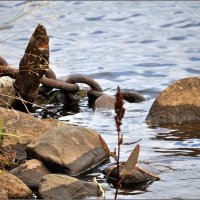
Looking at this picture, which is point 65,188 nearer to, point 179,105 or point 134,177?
point 134,177

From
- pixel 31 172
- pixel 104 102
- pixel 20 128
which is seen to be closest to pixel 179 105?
pixel 104 102

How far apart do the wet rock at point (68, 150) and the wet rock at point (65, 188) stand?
45 centimetres

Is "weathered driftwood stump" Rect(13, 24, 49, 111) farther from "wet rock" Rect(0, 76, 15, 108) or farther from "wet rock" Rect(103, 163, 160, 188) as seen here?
"wet rock" Rect(103, 163, 160, 188)

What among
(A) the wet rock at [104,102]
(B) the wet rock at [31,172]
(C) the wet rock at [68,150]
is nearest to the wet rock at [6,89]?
(C) the wet rock at [68,150]

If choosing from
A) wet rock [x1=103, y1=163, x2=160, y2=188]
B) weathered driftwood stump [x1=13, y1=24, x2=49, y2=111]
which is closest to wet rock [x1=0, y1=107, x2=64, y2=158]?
weathered driftwood stump [x1=13, y1=24, x2=49, y2=111]

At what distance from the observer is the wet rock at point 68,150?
6.07 m

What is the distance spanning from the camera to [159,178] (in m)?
5.93

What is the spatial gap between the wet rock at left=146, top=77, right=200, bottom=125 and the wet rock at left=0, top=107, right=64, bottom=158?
1.44 meters

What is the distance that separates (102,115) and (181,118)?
3.33ft

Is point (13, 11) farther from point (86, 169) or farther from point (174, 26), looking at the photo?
point (86, 169)

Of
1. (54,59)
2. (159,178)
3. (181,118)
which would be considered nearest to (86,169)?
(159,178)

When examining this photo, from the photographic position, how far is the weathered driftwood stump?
279 inches

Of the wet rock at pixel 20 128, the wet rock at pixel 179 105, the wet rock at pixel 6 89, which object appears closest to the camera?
the wet rock at pixel 20 128

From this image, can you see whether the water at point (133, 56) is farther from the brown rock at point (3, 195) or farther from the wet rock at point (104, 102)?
the brown rock at point (3, 195)
